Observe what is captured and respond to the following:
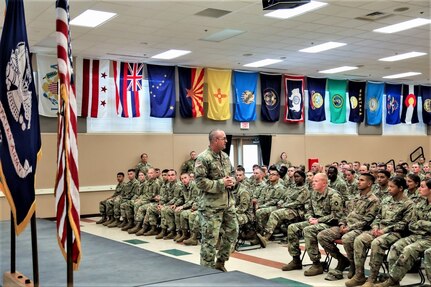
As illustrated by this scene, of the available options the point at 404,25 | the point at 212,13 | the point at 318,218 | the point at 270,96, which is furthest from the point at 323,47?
the point at 318,218

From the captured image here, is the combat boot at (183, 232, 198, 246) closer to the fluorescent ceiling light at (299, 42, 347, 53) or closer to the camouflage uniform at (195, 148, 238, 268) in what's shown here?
the camouflage uniform at (195, 148, 238, 268)

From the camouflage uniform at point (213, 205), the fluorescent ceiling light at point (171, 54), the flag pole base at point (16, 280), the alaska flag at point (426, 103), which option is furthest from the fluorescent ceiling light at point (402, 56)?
the flag pole base at point (16, 280)

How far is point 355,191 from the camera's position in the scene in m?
8.71

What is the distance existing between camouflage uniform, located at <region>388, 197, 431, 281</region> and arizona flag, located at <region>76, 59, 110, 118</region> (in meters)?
8.77

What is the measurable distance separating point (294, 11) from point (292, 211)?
3.51m

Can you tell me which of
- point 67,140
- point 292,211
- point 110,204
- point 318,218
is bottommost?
point 110,204

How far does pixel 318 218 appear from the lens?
233 inches

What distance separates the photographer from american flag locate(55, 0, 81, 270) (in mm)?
2520

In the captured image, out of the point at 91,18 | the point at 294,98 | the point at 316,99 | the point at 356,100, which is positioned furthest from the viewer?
the point at 356,100

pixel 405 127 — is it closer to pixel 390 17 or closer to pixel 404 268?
pixel 390 17

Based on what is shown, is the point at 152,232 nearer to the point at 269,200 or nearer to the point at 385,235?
the point at 269,200

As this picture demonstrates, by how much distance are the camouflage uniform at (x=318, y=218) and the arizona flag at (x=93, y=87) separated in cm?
741

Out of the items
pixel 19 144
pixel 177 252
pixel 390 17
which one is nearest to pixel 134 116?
pixel 177 252

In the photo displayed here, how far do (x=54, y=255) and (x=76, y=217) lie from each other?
146cm
